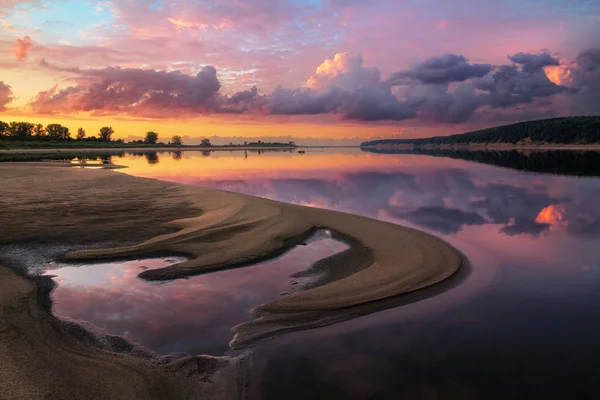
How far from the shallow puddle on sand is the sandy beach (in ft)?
1.99

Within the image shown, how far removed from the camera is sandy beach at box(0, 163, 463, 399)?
24.2 ft

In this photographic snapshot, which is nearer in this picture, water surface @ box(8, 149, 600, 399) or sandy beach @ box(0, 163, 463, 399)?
sandy beach @ box(0, 163, 463, 399)

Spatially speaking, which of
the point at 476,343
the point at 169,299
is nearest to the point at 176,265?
the point at 169,299

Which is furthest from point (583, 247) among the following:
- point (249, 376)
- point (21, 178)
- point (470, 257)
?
point (21, 178)

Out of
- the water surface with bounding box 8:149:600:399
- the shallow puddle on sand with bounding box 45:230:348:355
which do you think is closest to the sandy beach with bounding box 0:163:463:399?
the shallow puddle on sand with bounding box 45:230:348:355

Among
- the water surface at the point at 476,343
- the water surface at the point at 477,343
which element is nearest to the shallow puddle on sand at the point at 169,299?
the water surface at the point at 476,343

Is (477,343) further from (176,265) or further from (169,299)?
(176,265)

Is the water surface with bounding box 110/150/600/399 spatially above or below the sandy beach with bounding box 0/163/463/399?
below

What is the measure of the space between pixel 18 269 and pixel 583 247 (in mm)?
24483

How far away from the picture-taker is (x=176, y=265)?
47.0 feet

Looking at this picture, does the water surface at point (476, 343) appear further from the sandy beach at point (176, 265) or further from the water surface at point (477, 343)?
the sandy beach at point (176, 265)

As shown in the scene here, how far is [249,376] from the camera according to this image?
7.73 meters

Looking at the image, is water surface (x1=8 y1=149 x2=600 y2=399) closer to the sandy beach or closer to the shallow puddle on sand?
the shallow puddle on sand

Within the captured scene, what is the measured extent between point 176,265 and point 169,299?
9.65 feet
